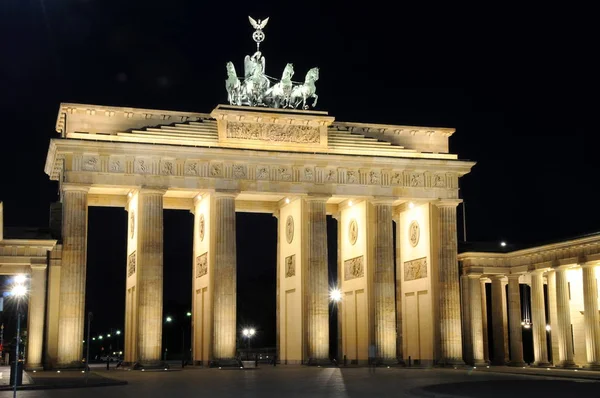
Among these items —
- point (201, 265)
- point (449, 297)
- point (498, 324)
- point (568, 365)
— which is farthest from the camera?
point (498, 324)

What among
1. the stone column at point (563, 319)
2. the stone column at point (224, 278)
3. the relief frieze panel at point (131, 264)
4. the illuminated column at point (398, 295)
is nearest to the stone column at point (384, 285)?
the illuminated column at point (398, 295)

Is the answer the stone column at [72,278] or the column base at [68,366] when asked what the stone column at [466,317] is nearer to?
the stone column at [72,278]

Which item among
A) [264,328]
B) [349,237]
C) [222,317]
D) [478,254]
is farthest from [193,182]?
[264,328]

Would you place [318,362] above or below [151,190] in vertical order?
below

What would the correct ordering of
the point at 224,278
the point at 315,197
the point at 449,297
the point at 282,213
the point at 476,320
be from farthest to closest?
the point at 282,213 < the point at 476,320 < the point at 449,297 < the point at 315,197 < the point at 224,278

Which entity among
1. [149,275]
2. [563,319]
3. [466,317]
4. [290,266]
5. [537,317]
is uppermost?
[290,266]

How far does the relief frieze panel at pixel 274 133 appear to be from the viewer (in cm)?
6338

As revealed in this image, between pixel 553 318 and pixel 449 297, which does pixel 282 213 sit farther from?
pixel 553 318

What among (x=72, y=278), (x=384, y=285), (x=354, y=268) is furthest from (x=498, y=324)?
(x=72, y=278)

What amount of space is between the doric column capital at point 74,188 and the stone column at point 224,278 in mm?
9028

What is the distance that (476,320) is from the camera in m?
68.6

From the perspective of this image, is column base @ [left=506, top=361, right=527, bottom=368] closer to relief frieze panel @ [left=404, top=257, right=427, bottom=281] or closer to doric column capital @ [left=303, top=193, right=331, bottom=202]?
relief frieze panel @ [left=404, top=257, right=427, bottom=281]

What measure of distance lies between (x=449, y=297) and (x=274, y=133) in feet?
58.8

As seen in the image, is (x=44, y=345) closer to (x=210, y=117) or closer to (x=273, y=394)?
(x=210, y=117)
